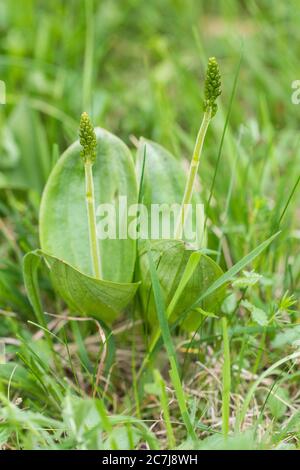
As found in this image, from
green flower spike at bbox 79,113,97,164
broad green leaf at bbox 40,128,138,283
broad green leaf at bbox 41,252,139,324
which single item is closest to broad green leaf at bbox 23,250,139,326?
broad green leaf at bbox 41,252,139,324

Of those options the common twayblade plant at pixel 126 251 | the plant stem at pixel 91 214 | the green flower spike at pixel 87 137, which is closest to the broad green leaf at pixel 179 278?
the common twayblade plant at pixel 126 251

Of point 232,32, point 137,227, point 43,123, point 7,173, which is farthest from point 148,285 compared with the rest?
point 232,32

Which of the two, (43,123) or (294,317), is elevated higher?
(43,123)

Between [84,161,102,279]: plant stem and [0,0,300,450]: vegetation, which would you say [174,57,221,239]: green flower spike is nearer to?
[0,0,300,450]: vegetation

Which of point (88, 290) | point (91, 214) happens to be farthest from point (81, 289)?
point (91, 214)

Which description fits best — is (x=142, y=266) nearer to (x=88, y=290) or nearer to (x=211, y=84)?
(x=88, y=290)

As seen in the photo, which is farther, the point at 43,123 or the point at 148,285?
the point at 43,123
